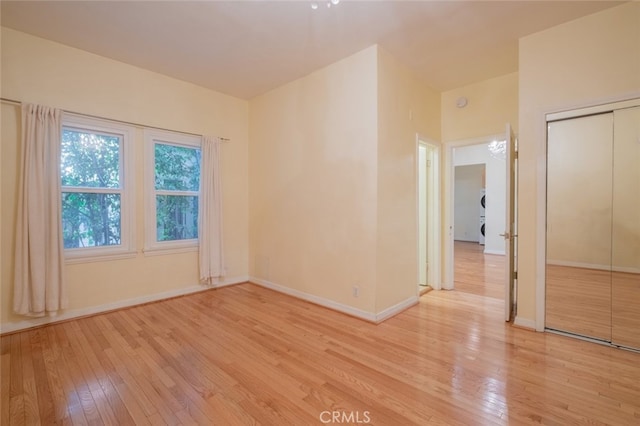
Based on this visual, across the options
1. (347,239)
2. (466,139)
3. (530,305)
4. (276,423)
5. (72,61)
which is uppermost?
(72,61)

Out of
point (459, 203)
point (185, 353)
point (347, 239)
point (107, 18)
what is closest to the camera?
point (185, 353)

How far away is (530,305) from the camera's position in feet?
9.61

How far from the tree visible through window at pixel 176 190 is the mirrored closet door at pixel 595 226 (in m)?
4.60

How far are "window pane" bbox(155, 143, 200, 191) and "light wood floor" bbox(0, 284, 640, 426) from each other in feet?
6.07

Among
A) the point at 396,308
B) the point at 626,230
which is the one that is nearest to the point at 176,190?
the point at 396,308

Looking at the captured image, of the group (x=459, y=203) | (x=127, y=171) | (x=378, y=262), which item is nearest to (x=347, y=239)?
(x=378, y=262)

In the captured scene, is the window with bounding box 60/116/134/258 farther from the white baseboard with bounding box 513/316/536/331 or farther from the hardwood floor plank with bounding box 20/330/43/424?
the white baseboard with bounding box 513/316/536/331

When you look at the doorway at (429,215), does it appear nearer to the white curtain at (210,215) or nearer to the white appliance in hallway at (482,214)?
the white curtain at (210,215)

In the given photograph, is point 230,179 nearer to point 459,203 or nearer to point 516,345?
point 516,345

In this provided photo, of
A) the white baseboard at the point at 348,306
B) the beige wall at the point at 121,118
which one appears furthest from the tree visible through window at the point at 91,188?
the white baseboard at the point at 348,306

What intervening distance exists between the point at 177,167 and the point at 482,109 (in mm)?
4526

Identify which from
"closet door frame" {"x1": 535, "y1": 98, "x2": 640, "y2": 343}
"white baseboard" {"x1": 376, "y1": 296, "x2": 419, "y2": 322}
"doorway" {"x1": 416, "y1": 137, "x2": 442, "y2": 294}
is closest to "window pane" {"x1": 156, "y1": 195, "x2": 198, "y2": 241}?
"white baseboard" {"x1": 376, "y1": 296, "x2": 419, "y2": 322}

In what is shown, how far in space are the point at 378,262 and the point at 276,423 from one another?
185cm

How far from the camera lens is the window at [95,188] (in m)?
3.20
